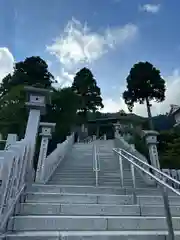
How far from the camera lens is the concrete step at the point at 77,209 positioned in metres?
2.96

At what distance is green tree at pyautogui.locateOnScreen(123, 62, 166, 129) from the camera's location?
20.6 meters

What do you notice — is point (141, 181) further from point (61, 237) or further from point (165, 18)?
point (165, 18)

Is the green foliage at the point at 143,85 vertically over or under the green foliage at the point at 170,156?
over

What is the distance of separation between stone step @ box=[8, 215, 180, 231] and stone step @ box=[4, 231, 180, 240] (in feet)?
0.52

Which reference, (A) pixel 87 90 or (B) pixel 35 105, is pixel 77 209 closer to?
(B) pixel 35 105

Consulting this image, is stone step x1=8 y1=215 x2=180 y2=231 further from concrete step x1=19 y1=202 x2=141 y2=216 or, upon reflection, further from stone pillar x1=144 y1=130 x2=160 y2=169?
stone pillar x1=144 y1=130 x2=160 y2=169

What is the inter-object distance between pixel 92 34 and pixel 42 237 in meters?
11.7

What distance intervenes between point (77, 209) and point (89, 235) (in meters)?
0.73

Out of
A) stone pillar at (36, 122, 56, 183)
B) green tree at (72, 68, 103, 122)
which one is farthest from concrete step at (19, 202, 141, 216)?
green tree at (72, 68, 103, 122)

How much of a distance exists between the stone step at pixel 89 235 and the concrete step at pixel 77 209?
21.9 inches

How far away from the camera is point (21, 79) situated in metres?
18.8

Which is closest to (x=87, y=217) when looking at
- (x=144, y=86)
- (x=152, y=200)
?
(x=152, y=200)

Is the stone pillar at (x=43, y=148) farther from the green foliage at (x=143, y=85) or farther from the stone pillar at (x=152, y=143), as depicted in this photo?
the green foliage at (x=143, y=85)

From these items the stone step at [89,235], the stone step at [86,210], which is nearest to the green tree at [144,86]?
the stone step at [86,210]
